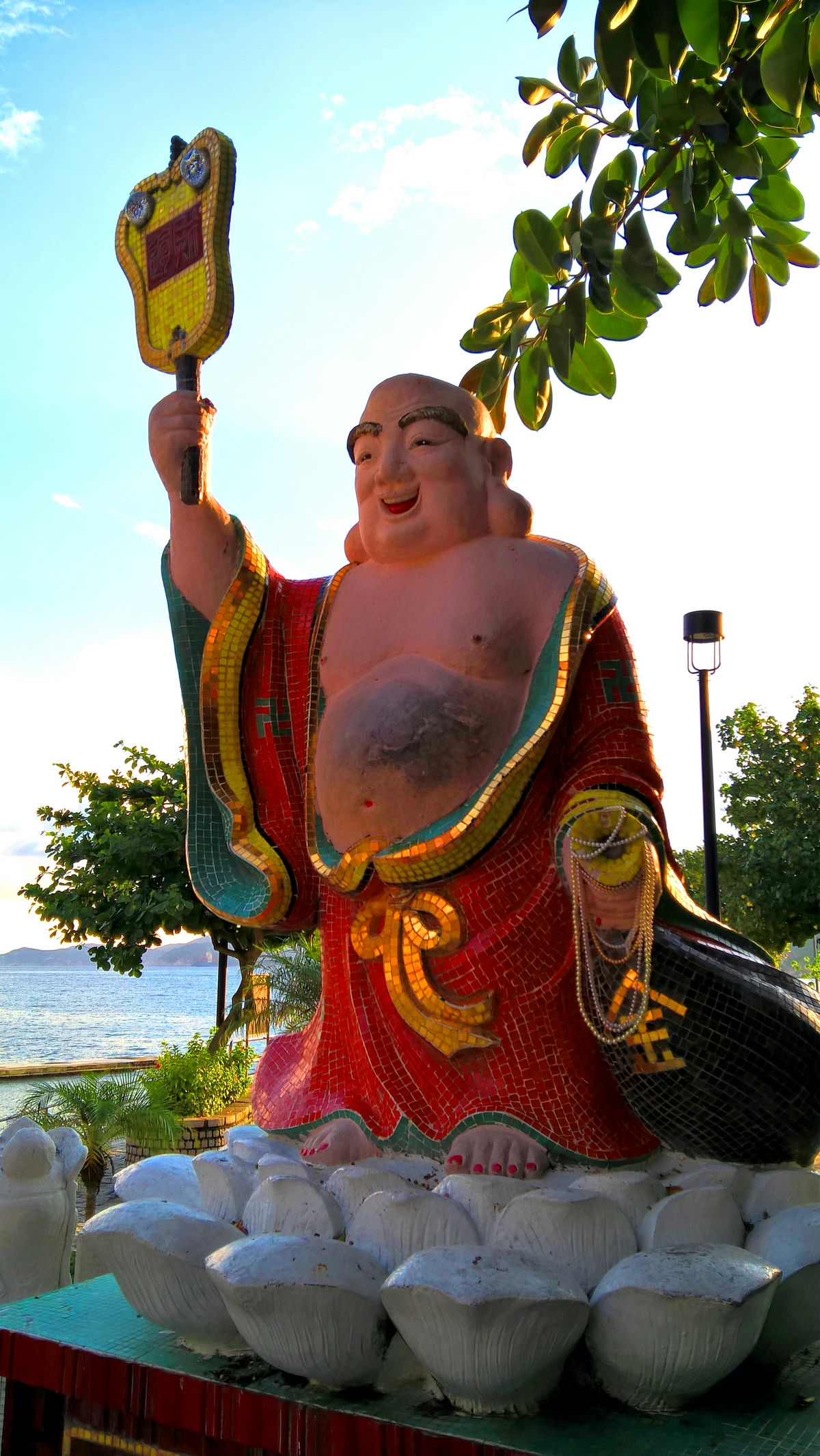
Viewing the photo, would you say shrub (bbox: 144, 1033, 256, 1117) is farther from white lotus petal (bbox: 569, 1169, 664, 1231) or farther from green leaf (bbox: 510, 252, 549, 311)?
green leaf (bbox: 510, 252, 549, 311)

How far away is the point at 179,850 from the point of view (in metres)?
12.6

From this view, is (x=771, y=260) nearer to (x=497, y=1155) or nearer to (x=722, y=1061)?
(x=722, y=1061)

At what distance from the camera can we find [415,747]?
2.94 metres

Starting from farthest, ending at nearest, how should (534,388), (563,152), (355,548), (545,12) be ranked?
(355,548)
(534,388)
(563,152)
(545,12)

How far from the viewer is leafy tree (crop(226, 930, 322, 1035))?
440 inches

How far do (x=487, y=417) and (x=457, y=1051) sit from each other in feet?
6.06

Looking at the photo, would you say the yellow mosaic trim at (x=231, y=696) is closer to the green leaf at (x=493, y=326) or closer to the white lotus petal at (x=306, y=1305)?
the green leaf at (x=493, y=326)

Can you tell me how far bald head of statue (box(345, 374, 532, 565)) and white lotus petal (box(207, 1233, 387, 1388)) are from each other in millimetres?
1903

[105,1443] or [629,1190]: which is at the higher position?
[629,1190]

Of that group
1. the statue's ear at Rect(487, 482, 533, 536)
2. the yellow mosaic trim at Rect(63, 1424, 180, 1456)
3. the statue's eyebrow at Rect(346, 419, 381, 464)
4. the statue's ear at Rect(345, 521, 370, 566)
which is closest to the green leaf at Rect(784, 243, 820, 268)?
the statue's ear at Rect(487, 482, 533, 536)

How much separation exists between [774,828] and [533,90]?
11.3 m

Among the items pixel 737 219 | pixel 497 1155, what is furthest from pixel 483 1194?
pixel 737 219

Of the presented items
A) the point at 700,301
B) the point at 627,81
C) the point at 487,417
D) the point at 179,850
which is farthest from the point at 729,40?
the point at 179,850

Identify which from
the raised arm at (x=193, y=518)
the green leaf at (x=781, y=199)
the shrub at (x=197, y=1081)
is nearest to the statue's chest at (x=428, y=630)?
the raised arm at (x=193, y=518)
